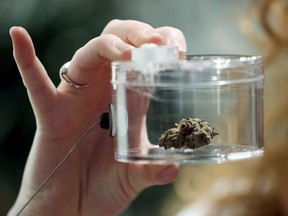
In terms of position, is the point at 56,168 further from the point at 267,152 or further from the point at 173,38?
the point at 267,152

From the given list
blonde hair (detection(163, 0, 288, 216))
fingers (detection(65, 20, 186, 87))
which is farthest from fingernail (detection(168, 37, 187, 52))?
blonde hair (detection(163, 0, 288, 216))

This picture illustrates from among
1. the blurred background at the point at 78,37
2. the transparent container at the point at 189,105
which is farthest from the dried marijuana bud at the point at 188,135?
the blurred background at the point at 78,37

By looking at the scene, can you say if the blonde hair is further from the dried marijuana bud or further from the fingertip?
the dried marijuana bud

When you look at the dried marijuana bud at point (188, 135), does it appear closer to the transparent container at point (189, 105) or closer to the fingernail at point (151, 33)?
the transparent container at point (189, 105)

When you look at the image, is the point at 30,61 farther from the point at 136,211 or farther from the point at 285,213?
the point at 285,213

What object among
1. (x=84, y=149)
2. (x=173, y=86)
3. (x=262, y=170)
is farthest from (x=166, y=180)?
(x=262, y=170)

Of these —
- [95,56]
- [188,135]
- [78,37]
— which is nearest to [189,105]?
[188,135]
